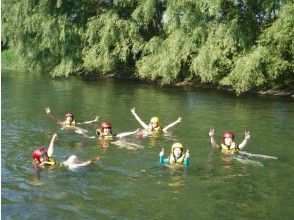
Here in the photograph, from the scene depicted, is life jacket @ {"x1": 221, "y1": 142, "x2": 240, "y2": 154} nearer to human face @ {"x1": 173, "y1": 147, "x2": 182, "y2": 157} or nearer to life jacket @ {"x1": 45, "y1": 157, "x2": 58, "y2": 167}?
human face @ {"x1": 173, "y1": 147, "x2": 182, "y2": 157}

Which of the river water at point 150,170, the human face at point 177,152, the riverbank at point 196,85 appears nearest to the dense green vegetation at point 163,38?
the riverbank at point 196,85

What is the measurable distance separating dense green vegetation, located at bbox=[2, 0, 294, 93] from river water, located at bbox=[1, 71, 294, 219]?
12.8 ft

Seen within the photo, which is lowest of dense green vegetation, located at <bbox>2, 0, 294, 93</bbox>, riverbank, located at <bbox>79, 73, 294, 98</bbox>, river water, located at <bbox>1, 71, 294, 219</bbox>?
river water, located at <bbox>1, 71, 294, 219</bbox>

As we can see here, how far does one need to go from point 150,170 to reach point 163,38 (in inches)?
1052

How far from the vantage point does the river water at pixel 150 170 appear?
39.9 feet

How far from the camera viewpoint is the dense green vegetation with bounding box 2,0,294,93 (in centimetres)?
3219

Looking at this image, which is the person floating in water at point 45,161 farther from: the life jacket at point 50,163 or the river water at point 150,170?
the river water at point 150,170

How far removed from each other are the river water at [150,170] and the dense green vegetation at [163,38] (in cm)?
391

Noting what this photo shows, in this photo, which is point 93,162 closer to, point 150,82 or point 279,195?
point 279,195

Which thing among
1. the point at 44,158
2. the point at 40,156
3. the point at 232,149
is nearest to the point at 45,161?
the point at 44,158

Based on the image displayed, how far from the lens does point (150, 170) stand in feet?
50.9

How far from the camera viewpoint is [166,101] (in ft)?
106

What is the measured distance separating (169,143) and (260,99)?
47.8 feet

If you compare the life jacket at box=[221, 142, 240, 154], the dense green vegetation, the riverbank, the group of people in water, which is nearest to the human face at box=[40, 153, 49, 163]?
the group of people in water
